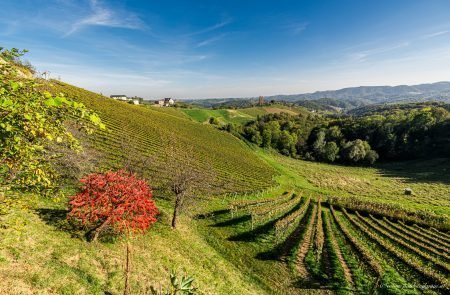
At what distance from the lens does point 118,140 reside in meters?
48.3

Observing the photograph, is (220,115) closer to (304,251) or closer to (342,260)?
(304,251)

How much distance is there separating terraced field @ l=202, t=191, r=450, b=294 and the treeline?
71.9m

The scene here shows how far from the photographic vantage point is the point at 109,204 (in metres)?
16.2

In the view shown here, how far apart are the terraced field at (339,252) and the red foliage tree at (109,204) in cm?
1163

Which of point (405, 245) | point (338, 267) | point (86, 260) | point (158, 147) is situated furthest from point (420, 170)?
point (86, 260)

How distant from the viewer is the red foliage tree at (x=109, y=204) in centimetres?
1574

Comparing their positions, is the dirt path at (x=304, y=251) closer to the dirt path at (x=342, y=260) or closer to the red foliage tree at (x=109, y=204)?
the dirt path at (x=342, y=260)

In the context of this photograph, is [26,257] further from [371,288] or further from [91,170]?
[371,288]

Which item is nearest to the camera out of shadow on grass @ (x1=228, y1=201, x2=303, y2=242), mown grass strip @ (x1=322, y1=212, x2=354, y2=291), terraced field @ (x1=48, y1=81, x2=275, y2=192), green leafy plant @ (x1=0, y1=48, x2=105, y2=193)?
green leafy plant @ (x1=0, y1=48, x2=105, y2=193)

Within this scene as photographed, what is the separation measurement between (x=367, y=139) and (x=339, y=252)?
108m

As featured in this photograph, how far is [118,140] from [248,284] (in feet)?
125

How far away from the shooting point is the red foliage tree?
1574 cm

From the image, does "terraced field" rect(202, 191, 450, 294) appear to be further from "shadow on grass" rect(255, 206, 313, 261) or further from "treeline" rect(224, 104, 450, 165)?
"treeline" rect(224, 104, 450, 165)

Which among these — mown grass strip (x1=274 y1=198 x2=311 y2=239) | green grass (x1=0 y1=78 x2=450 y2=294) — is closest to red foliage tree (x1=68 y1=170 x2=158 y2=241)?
green grass (x1=0 y1=78 x2=450 y2=294)
